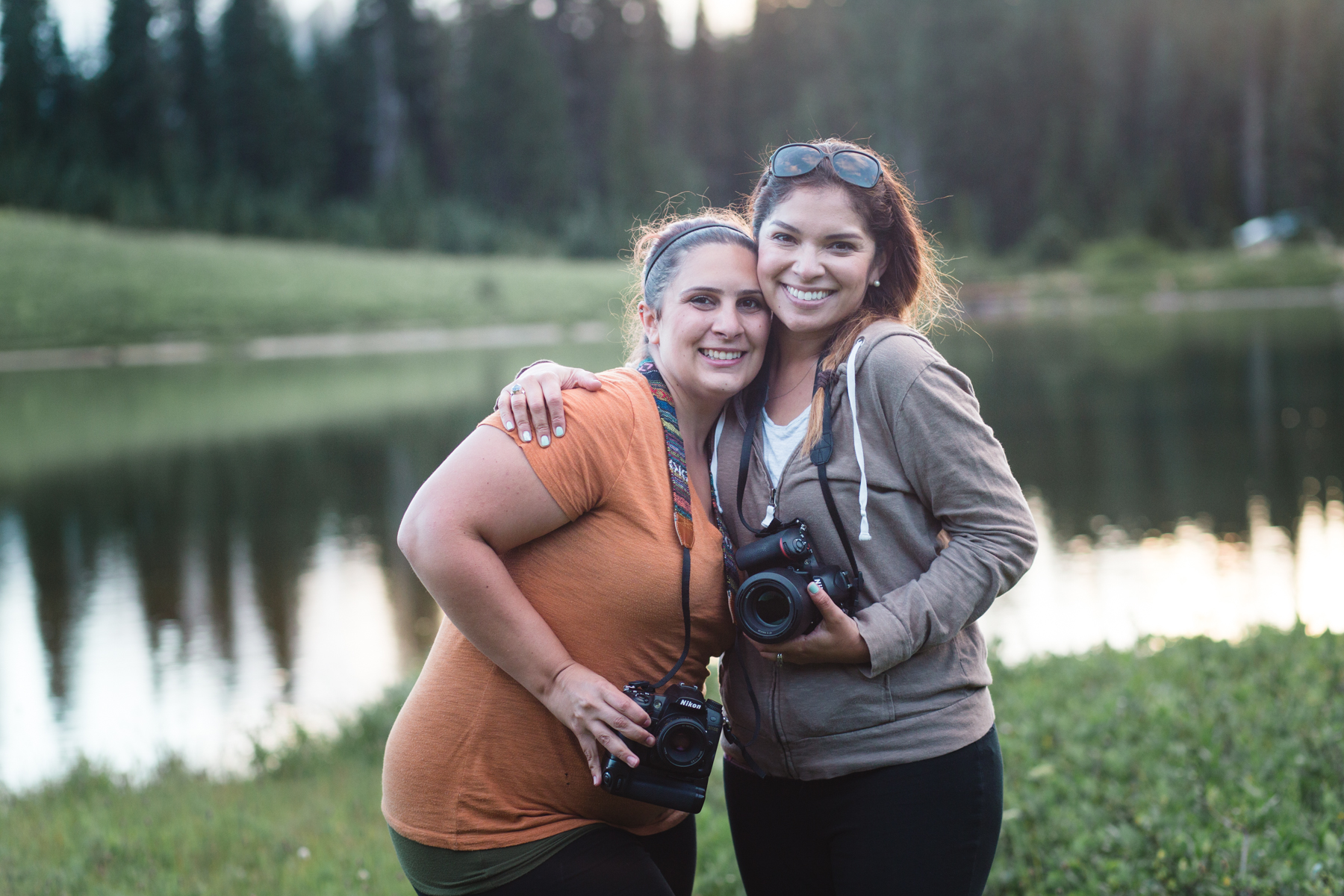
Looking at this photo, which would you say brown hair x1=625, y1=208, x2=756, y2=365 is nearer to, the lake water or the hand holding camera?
the hand holding camera

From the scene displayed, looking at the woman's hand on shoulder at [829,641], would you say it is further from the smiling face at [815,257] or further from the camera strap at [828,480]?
the smiling face at [815,257]

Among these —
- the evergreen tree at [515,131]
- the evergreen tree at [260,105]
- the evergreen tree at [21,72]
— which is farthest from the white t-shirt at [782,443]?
the evergreen tree at [515,131]

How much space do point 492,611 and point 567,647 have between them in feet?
0.58

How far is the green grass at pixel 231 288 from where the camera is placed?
116ft

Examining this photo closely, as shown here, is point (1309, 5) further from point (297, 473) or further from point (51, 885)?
point (51, 885)

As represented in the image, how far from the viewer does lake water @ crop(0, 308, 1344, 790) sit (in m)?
8.08

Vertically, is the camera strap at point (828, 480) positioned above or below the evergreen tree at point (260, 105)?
below

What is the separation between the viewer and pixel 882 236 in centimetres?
235

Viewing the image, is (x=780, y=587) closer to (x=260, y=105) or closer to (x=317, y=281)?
(x=317, y=281)

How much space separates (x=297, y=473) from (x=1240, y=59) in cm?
6622

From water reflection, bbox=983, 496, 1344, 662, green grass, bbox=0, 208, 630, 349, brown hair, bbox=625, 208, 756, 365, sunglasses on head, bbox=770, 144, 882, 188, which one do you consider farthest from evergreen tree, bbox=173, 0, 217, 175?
sunglasses on head, bbox=770, 144, 882, 188

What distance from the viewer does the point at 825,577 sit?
2.10 metres

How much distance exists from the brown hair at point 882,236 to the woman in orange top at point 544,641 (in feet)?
1.56

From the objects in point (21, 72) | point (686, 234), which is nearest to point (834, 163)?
point (686, 234)
